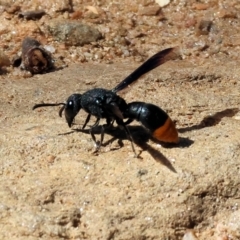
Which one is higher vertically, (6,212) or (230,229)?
(6,212)

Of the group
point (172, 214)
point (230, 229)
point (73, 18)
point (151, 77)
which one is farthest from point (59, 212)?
point (73, 18)

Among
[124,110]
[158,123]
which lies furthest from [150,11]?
[158,123]

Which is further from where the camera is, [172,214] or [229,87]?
[229,87]

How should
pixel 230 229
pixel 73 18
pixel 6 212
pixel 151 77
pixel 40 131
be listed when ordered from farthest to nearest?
pixel 73 18 → pixel 151 77 → pixel 40 131 → pixel 230 229 → pixel 6 212

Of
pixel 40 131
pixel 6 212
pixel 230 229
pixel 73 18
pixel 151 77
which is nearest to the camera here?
pixel 6 212

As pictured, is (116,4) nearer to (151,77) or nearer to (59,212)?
(151,77)

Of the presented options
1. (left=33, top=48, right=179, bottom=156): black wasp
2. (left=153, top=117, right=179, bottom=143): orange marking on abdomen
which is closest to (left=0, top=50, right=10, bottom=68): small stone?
(left=33, top=48, right=179, bottom=156): black wasp

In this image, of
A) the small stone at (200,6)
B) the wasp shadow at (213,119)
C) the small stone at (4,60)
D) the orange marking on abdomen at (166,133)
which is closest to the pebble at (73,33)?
the small stone at (4,60)

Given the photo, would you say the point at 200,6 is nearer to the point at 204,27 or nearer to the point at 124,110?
the point at 204,27

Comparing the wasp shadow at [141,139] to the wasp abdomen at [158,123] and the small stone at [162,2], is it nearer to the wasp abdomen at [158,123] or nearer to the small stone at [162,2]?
the wasp abdomen at [158,123]

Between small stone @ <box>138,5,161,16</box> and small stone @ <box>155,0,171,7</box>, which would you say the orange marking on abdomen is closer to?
small stone @ <box>138,5,161,16</box>
